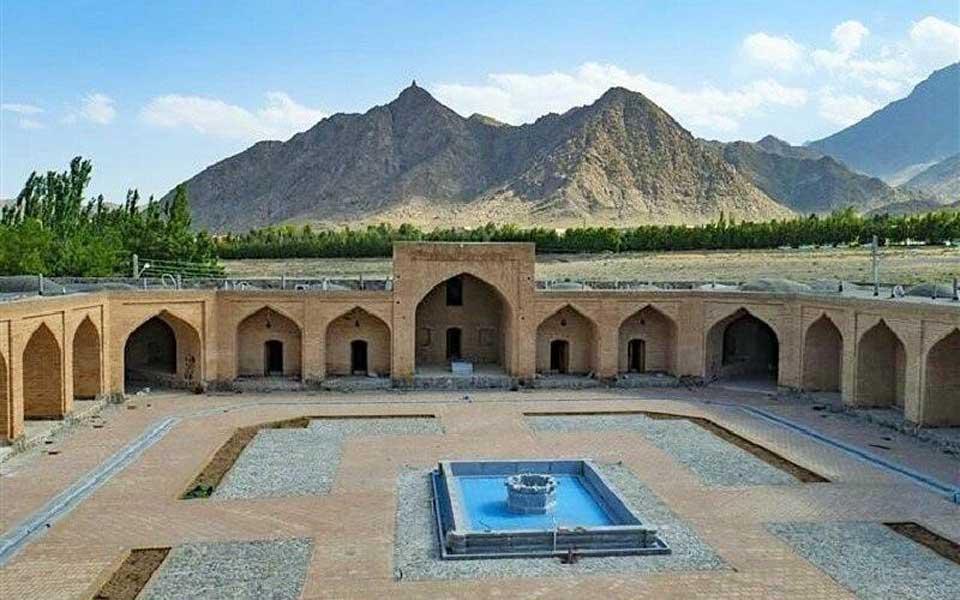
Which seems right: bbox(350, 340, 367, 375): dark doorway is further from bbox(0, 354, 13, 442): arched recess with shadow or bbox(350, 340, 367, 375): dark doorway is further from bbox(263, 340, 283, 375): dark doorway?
bbox(0, 354, 13, 442): arched recess with shadow

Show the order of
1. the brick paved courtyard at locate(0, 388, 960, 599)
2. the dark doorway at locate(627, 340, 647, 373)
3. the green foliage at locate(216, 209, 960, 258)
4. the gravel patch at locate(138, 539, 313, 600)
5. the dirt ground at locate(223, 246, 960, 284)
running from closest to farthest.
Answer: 1. the gravel patch at locate(138, 539, 313, 600)
2. the brick paved courtyard at locate(0, 388, 960, 599)
3. the dark doorway at locate(627, 340, 647, 373)
4. the dirt ground at locate(223, 246, 960, 284)
5. the green foliage at locate(216, 209, 960, 258)

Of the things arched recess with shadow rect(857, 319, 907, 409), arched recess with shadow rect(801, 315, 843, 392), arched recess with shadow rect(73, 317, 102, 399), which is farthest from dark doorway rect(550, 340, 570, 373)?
arched recess with shadow rect(73, 317, 102, 399)

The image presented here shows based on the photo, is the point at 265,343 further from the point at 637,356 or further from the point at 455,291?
the point at 637,356

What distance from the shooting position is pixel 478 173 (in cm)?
11606

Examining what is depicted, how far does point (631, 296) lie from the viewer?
26.8 m

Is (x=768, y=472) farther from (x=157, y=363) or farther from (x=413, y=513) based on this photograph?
(x=157, y=363)

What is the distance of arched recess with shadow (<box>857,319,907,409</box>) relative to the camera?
2166cm

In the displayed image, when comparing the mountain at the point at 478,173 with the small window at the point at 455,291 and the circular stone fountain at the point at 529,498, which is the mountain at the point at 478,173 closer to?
the small window at the point at 455,291

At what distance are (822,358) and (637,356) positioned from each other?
6.18 meters

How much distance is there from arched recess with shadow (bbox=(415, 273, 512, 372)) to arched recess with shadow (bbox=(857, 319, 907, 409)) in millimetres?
11425

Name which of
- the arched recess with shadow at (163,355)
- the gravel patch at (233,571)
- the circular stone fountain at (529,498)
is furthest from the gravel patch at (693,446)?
the arched recess with shadow at (163,355)

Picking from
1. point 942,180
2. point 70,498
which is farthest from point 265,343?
point 942,180

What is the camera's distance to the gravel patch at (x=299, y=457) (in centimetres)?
1507

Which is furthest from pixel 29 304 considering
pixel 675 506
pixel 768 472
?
pixel 768 472
